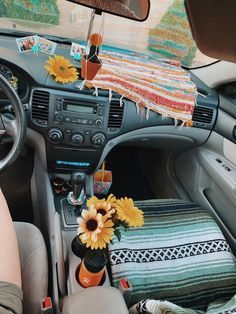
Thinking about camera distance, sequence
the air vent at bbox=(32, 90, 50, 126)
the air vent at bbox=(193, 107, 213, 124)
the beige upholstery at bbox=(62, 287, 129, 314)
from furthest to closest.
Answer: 1. the air vent at bbox=(193, 107, 213, 124)
2. the air vent at bbox=(32, 90, 50, 126)
3. the beige upholstery at bbox=(62, 287, 129, 314)

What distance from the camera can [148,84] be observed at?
166 centimetres

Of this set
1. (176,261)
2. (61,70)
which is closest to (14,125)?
(61,70)

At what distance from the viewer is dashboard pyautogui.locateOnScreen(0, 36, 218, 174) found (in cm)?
148

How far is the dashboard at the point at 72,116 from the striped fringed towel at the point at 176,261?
43 centimetres

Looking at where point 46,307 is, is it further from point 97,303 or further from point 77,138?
point 77,138

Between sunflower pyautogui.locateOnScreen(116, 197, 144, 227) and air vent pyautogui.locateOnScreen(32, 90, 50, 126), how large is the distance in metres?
0.73

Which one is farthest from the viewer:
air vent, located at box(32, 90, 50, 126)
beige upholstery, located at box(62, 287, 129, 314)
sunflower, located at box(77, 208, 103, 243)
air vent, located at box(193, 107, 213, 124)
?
air vent, located at box(193, 107, 213, 124)

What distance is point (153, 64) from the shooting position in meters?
1.87

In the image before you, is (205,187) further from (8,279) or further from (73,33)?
(8,279)

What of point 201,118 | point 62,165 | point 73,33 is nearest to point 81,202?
point 62,165

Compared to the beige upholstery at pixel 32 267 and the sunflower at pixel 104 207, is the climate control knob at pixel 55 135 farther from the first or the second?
the sunflower at pixel 104 207

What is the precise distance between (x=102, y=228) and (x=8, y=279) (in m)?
0.27

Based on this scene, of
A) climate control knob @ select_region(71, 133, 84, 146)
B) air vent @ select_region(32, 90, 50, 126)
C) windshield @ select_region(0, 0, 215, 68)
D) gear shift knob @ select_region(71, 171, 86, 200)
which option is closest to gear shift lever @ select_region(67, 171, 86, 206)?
gear shift knob @ select_region(71, 171, 86, 200)

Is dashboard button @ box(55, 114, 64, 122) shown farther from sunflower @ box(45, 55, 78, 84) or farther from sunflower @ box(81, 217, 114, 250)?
sunflower @ box(81, 217, 114, 250)
